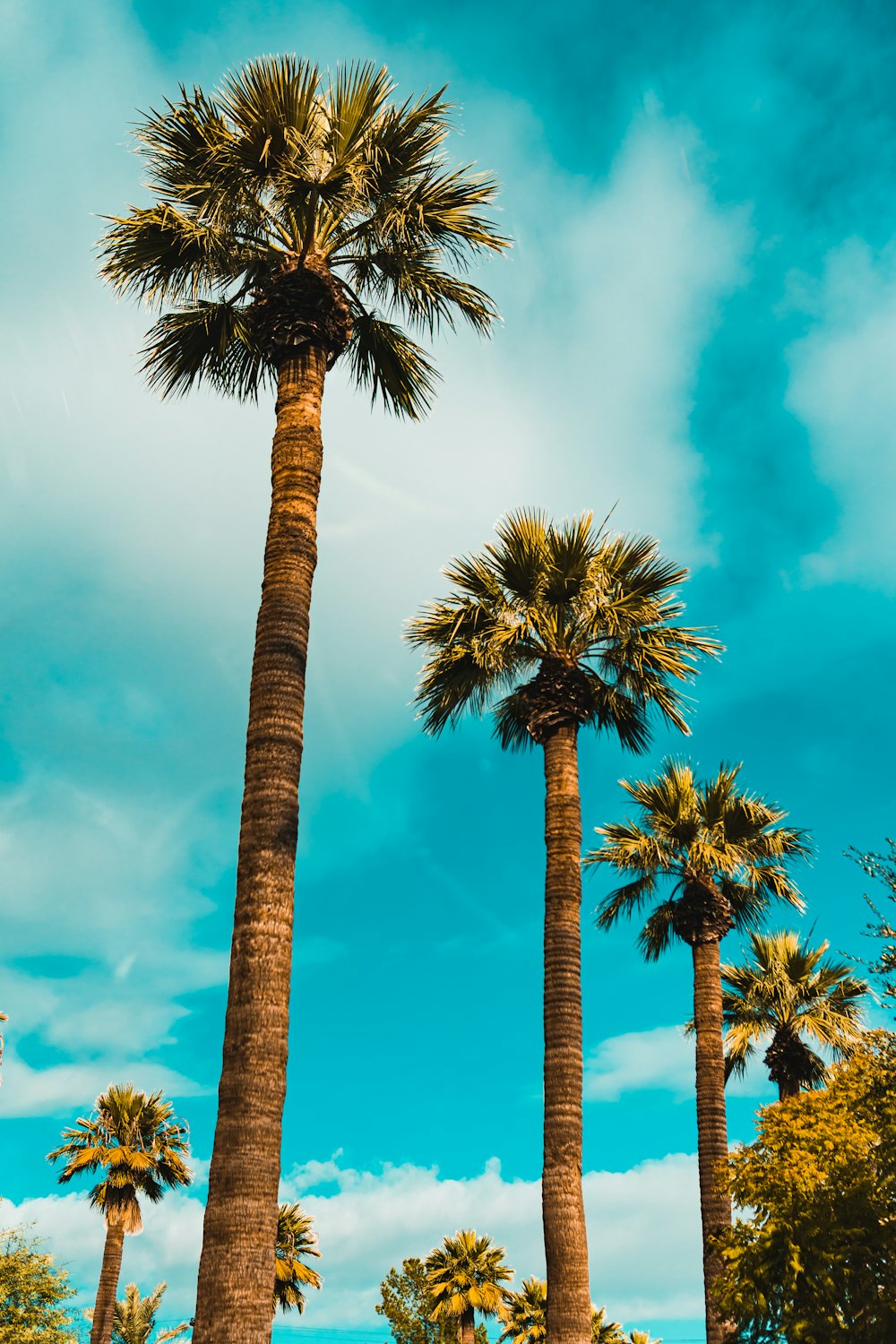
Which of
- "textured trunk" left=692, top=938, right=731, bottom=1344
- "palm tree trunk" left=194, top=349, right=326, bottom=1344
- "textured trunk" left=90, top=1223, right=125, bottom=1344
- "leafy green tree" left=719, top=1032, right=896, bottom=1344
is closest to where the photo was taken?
"palm tree trunk" left=194, top=349, right=326, bottom=1344

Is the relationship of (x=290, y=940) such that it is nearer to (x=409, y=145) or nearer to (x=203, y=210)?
(x=203, y=210)

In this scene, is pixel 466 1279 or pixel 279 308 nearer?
pixel 279 308

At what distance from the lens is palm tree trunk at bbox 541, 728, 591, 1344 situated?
14.0 m

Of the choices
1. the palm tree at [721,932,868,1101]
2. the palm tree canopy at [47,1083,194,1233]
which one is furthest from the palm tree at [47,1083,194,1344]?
the palm tree at [721,932,868,1101]

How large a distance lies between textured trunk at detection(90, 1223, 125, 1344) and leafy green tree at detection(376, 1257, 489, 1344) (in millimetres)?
8884

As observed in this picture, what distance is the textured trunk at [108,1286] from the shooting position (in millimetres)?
35312

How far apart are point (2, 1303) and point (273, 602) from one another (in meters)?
30.9

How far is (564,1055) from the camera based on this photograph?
15.1 meters

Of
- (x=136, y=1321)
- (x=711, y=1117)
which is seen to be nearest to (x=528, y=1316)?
(x=136, y=1321)

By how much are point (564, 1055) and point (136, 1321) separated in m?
42.9

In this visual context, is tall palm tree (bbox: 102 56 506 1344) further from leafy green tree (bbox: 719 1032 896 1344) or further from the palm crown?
the palm crown

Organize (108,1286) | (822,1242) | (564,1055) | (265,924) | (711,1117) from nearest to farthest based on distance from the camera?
(265,924)
(564,1055)
(822,1242)
(711,1117)
(108,1286)

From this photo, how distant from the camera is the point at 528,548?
18500 millimetres

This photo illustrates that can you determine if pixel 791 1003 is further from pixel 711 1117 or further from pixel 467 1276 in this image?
pixel 467 1276
